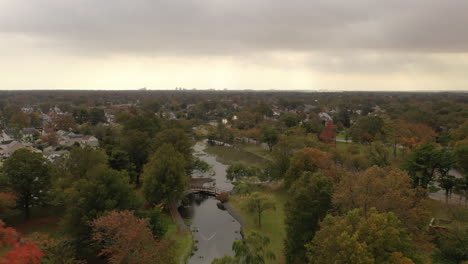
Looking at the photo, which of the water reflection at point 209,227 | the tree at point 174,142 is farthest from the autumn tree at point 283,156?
the tree at point 174,142

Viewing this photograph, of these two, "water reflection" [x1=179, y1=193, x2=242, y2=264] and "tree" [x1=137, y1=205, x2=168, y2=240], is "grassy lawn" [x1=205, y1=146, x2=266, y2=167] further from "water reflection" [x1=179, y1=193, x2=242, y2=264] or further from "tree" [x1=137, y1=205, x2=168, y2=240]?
"tree" [x1=137, y1=205, x2=168, y2=240]

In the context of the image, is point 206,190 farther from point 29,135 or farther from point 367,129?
point 29,135

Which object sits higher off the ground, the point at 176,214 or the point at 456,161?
the point at 456,161

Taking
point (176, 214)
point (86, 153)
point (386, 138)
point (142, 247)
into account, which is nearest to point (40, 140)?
point (86, 153)

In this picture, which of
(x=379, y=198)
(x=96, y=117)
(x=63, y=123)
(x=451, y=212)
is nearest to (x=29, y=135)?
(x=63, y=123)

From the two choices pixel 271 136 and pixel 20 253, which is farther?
pixel 271 136

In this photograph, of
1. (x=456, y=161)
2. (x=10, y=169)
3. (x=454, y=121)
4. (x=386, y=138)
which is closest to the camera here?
(x=10, y=169)

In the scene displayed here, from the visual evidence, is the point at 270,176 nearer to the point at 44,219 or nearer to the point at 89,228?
the point at 89,228
